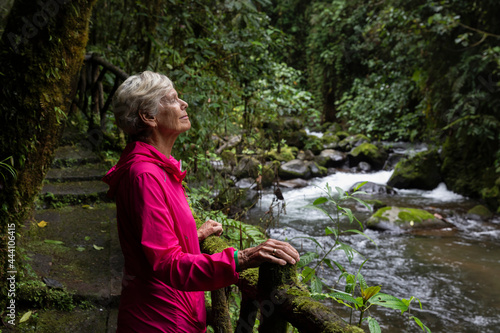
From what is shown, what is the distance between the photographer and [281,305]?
1.15 metres

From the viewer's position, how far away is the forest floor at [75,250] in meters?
2.29

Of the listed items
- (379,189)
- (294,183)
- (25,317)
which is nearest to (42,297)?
(25,317)

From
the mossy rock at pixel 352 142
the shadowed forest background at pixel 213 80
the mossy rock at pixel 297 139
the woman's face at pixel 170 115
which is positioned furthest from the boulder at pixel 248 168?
the mossy rock at pixel 352 142

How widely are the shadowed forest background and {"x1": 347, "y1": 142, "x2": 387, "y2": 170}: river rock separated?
1.23 m

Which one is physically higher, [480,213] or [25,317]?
[25,317]

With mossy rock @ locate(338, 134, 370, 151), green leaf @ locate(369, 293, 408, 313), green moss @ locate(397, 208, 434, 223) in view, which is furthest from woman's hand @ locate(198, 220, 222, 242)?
mossy rock @ locate(338, 134, 370, 151)

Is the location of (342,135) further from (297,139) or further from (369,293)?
(369,293)

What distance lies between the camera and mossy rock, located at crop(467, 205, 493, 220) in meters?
7.86

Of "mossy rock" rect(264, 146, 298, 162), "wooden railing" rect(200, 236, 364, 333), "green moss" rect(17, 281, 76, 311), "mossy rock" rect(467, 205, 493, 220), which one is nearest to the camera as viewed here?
"wooden railing" rect(200, 236, 364, 333)

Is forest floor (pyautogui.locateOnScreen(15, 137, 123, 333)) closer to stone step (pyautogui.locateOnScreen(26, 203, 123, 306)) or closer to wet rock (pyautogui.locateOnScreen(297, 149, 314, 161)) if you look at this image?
stone step (pyautogui.locateOnScreen(26, 203, 123, 306))

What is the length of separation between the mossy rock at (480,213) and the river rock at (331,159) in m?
5.93

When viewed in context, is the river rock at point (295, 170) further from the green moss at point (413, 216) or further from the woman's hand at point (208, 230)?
the woman's hand at point (208, 230)

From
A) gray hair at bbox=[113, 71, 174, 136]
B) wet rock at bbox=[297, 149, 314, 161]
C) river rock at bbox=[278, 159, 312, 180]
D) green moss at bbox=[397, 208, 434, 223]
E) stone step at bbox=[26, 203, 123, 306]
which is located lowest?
green moss at bbox=[397, 208, 434, 223]

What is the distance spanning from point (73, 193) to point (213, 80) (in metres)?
2.01
